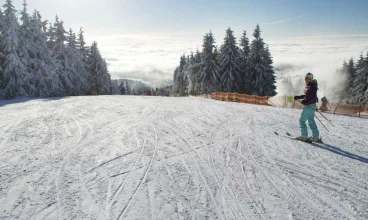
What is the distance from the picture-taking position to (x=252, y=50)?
40.3 m

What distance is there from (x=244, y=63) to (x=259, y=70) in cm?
404

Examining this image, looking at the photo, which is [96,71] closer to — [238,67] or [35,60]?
[35,60]

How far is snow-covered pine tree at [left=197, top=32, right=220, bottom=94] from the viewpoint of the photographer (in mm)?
41969

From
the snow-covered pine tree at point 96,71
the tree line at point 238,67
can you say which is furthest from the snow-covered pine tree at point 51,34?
the tree line at point 238,67

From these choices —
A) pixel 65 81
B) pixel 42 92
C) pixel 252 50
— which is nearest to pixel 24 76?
pixel 42 92

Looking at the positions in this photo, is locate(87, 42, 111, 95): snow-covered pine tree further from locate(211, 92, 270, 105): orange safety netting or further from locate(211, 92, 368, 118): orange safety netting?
locate(211, 92, 270, 105): orange safety netting

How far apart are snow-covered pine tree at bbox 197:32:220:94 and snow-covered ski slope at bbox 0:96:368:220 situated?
111 ft

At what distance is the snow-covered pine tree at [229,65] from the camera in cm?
3997

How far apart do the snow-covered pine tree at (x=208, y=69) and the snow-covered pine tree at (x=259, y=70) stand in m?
6.10

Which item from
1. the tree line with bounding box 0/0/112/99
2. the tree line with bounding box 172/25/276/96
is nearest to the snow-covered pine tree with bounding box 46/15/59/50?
the tree line with bounding box 0/0/112/99

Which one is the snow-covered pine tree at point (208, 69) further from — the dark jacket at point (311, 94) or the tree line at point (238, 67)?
the dark jacket at point (311, 94)

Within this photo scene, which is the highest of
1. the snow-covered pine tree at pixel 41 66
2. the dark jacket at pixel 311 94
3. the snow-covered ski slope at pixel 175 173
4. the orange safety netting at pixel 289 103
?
the snow-covered pine tree at pixel 41 66

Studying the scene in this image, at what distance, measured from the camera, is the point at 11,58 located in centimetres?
2544

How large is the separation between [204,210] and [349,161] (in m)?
4.39
